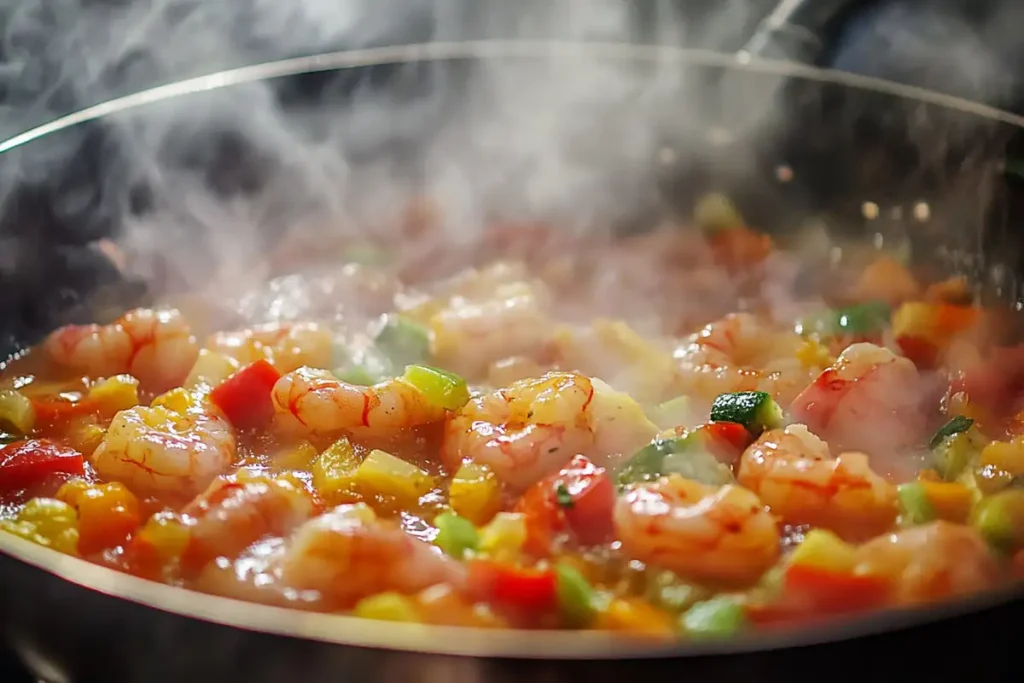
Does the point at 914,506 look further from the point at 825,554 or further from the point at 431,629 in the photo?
the point at 431,629

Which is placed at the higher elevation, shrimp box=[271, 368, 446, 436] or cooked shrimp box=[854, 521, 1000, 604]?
shrimp box=[271, 368, 446, 436]

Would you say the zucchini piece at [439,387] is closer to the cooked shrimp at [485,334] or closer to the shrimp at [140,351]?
the cooked shrimp at [485,334]

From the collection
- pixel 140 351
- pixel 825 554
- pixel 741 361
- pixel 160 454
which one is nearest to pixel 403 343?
pixel 140 351

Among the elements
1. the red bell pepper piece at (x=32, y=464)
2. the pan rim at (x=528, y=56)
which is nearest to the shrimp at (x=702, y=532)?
the red bell pepper piece at (x=32, y=464)

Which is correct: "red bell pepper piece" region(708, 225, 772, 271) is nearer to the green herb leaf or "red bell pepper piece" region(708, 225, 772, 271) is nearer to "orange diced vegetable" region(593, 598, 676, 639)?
the green herb leaf

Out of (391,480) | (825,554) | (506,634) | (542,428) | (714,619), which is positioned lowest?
(506,634)

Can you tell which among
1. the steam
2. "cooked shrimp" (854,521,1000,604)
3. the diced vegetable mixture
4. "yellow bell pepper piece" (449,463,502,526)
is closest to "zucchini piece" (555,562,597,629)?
the diced vegetable mixture
